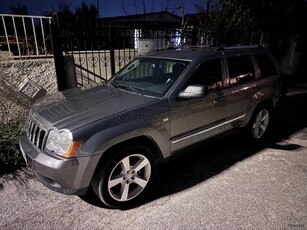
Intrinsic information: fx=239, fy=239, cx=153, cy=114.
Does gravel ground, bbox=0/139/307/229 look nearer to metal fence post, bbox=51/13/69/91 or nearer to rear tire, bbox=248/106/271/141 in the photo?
rear tire, bbox=248/106/271/141

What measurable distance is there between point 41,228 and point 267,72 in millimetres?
4047

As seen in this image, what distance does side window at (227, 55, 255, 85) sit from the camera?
3547 millimetres

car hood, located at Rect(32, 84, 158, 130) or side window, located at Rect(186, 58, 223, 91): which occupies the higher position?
side window, located at Rect(186, 58, 223, 91)

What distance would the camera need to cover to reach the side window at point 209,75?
10.2ft

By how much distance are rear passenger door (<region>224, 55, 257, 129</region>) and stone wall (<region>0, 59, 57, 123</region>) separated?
3606 mm

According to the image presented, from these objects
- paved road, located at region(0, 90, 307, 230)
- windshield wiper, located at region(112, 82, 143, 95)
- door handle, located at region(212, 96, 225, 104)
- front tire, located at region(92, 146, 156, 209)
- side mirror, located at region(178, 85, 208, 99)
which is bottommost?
paved road, located at region(0, 90, 307, 230)

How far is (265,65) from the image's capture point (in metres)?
4.16

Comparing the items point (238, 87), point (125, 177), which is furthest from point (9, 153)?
point (238, 87)

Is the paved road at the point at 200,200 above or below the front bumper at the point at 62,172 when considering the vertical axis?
below

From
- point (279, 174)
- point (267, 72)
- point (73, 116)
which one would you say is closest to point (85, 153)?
point (73, 116)

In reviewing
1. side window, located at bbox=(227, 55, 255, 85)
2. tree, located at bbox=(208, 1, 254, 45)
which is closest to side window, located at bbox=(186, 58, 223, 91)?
side window, located at bbox=(227, 55, 255, 85)

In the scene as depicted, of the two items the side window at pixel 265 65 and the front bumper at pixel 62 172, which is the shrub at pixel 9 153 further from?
the side window at pixel 265 65

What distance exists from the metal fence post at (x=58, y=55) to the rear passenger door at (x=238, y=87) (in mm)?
3273

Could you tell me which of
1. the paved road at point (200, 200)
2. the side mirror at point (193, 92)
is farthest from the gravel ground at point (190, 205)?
the side mirror at point (193, 92)
